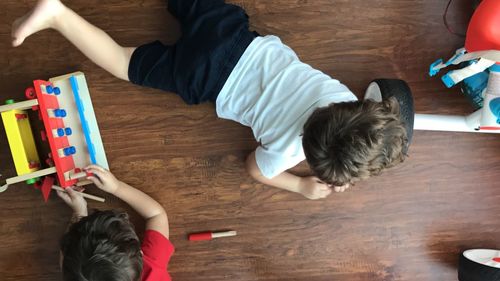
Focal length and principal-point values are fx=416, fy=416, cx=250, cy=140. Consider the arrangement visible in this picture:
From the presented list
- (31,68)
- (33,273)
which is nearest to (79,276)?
(33,273)

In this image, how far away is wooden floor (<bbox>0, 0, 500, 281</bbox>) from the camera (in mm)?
1009

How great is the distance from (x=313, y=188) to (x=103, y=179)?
0.50 m

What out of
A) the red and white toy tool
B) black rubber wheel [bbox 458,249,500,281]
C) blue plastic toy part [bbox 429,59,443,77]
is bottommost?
black rubber wheel [bbox 458,249,500,281]

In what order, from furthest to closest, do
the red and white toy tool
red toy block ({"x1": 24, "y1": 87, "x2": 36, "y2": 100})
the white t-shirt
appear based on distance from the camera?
the red and white toy tool, red toy block ({"x1": 24, "y1": 87, "x2": 36, "y2": 100}), the white t-shirt

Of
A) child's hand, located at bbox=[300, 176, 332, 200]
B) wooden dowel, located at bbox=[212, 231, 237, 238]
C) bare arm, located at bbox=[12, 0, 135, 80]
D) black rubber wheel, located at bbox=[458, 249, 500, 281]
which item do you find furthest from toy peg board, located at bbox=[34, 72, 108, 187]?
black rubber wheel, located at bbox=[458, 249, 500, 281]

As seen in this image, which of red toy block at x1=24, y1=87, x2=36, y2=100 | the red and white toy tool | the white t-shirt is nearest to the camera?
the white t-shirt

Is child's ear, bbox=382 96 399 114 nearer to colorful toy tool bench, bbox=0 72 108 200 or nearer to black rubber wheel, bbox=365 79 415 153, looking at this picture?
black rubber wheel, bbox=365 79 415 153

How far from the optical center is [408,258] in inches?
42.3

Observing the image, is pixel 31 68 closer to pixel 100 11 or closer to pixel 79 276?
pixel 100 11

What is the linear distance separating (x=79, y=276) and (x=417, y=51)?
0.91 m

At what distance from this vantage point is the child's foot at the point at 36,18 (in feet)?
2.66

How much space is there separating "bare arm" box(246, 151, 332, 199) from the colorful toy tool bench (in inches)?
14.0

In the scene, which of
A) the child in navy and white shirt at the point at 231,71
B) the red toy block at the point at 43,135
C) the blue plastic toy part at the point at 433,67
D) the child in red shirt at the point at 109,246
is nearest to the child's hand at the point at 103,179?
the child in red shirt at the point at 109,246

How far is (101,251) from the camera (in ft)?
2.47
